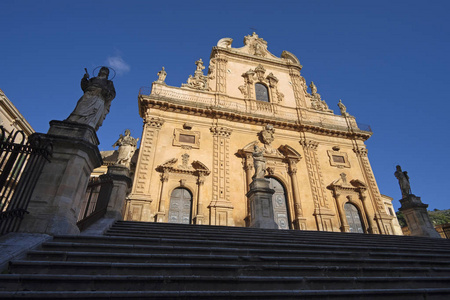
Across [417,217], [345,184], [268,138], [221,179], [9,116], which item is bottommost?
[417,217]

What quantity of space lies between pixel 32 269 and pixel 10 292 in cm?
65

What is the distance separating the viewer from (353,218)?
1530 centimetres

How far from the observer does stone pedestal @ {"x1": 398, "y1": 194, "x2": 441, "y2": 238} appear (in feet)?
37.0

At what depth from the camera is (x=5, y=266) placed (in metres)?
2.94

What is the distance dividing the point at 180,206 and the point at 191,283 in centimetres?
1031

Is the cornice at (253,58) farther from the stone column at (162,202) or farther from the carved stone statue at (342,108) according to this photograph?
the stone column at (162,202)

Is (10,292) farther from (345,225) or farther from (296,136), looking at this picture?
(296,136)

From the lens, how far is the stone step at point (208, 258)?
11.4 ft

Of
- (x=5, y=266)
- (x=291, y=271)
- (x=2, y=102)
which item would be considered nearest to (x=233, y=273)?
(x=291, y=271)

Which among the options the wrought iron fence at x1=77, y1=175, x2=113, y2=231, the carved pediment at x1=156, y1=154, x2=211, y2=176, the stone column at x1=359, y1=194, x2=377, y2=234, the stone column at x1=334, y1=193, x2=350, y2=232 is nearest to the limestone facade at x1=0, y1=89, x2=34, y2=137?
the carved pediment at x1=156, y1=154, x2=211, y2=176

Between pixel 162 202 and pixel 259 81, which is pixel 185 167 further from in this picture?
pixel 259 81

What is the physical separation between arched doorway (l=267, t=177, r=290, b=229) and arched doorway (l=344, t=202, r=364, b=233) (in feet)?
12.9

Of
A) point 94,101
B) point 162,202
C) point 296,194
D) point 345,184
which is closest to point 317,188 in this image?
point 296,194

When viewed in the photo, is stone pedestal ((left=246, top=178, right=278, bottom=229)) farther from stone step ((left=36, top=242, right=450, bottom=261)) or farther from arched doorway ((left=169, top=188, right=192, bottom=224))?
arched doorway ((left=169, top=188, right=192, bottom=224))
